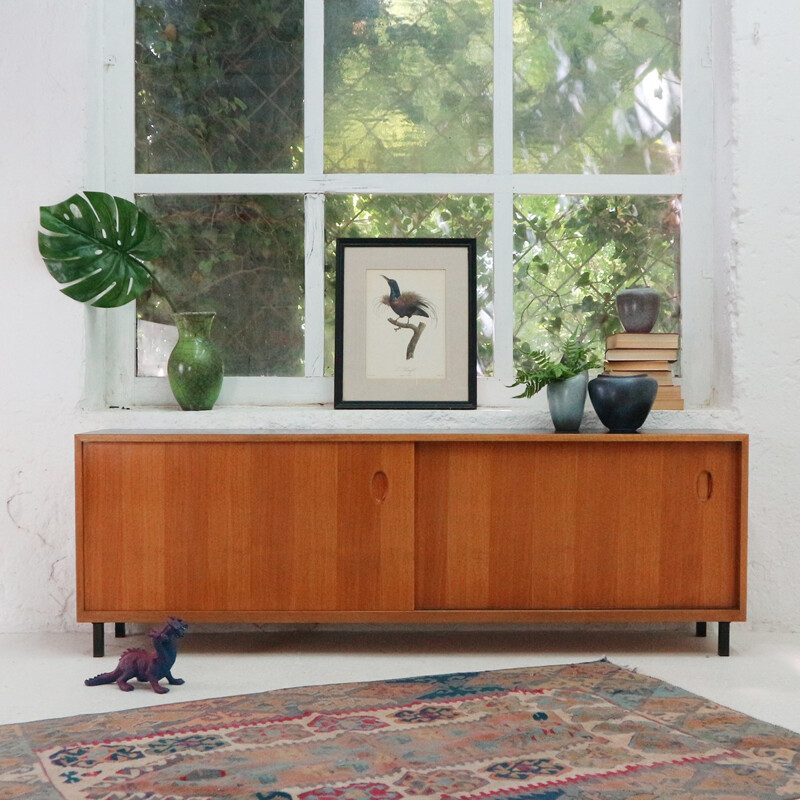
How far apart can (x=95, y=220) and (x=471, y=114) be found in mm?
1425

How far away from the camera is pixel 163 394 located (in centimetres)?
352

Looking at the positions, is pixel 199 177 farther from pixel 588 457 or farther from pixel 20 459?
pixel 588 457

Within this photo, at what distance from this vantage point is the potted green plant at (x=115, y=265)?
331 cm

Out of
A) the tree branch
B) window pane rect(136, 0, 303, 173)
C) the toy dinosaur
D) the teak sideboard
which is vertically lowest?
the toy dinosaur

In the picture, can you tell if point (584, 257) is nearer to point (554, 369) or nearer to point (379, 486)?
point (554, 369)

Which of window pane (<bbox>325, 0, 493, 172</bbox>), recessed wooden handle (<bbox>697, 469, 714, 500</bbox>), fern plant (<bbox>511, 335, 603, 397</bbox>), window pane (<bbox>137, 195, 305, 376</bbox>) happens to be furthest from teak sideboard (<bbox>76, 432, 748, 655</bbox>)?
window pane (<bbox>325, 0, 493, 172</bbox>)

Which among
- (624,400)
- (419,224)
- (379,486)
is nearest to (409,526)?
(379,486)

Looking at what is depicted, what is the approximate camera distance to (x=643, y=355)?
10.8 feet

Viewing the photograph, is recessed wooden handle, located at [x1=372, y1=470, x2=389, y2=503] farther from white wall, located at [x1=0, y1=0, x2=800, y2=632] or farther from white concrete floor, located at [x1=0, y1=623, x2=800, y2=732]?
white concrete floor, located at [x1=0, y1=623, x2=800, y2=732]

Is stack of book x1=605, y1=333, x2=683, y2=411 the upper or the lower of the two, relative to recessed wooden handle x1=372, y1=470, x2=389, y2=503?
upper

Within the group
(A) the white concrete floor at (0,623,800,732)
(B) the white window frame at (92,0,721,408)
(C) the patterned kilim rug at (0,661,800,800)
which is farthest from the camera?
(B) the white window frame at (92,0,721,408)

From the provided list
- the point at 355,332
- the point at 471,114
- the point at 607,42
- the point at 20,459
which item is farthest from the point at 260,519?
the point at 607,42

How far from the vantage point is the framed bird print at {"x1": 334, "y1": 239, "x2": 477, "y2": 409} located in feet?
11.1

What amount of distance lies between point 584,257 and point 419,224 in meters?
0.63
